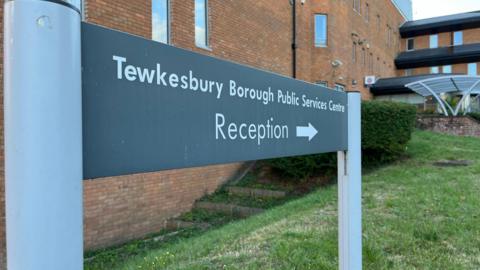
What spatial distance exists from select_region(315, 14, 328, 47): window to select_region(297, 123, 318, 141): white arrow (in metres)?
17.7

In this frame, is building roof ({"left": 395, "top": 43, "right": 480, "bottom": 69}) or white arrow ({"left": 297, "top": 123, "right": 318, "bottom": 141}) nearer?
white arrow ({"left": 297, "top": 123, "right": 318, "bottom": 141})

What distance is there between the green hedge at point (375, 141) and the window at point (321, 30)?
8404 millimetres

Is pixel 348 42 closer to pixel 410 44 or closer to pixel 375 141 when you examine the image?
pixel 375 141

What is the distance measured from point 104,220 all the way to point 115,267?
4.67ft

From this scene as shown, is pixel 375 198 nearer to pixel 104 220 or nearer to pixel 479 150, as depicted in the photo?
pixel 104 220

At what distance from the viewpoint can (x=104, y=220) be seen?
7.72m

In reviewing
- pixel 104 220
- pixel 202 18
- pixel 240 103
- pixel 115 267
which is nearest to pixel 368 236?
pixel 240 103

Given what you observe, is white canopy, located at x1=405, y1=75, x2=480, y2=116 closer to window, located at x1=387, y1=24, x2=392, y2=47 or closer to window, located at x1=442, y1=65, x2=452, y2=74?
window, located at x1=387, y1=24, x2=392, y2=47

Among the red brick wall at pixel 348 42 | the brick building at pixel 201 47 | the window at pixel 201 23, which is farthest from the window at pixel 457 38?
the window at pixel 201 23

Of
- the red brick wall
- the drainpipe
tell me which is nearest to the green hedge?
the drainpipe

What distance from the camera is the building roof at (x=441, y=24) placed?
1433 inches

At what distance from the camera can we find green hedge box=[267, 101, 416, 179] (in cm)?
1089

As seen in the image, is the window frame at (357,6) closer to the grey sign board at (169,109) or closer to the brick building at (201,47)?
the brick building at (201,47)

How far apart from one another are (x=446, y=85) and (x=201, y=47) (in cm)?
1739
